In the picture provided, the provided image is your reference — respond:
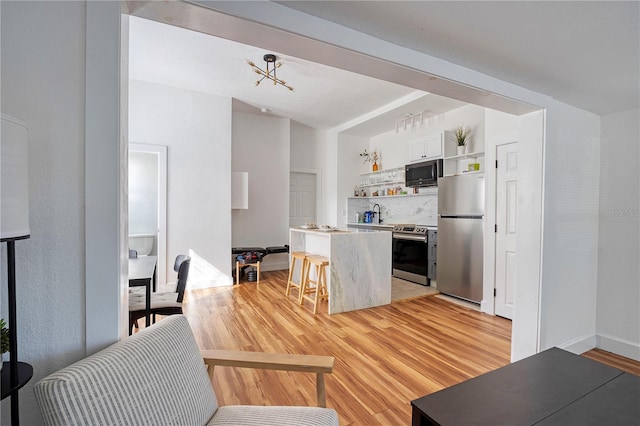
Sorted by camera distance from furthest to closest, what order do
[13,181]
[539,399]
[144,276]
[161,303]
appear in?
1. [161,303]
2. [144,276]
3. [539,399]
4. [13,181]

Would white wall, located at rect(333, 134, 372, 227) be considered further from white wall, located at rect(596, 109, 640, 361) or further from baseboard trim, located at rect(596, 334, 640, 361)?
baseboard trim, located at rect(596, 334, 640, 361)

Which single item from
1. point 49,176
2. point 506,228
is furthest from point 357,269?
point 49,176

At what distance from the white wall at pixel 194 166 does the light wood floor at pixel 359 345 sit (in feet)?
2.22

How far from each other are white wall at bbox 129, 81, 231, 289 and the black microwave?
10.1ft

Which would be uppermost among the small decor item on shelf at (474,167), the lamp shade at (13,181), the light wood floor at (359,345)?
the small decor item on shelf at (474,167)

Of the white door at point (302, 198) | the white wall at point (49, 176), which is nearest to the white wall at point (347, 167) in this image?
A: the white door at point (302, 198)

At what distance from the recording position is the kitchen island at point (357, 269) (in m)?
3.46

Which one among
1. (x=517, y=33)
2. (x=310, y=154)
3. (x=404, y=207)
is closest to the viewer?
(x=517, y=33)

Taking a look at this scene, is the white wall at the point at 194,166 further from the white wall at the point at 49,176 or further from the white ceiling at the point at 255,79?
the white wall at the point at 49,176

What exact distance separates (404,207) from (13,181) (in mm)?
5559

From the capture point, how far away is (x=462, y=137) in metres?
4.36

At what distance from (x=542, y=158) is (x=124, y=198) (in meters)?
2.77

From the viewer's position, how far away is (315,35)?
136 centimetres

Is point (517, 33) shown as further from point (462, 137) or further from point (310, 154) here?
point (310, 154)
